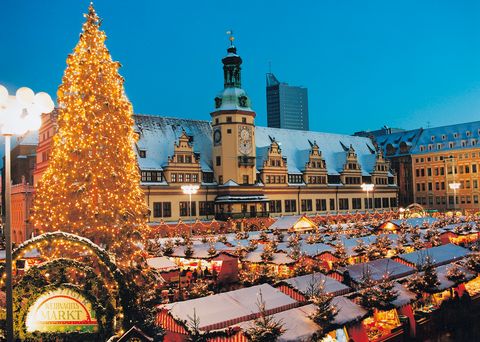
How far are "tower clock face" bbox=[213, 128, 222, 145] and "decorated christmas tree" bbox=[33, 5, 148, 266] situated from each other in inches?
1563

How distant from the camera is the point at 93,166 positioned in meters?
21.8

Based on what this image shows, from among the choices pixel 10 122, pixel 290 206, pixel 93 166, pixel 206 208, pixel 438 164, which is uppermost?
pixel 438 164

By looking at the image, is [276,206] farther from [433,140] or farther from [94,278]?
[94,278]

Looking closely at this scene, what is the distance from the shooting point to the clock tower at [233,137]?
205ft

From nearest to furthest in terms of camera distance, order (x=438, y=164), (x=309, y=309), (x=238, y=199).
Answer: (x=309, y=309)
(x=238, y=199)
(x=438, y=164)

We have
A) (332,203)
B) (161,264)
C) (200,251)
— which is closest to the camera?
(161,264)

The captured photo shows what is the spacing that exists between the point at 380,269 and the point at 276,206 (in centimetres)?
4321

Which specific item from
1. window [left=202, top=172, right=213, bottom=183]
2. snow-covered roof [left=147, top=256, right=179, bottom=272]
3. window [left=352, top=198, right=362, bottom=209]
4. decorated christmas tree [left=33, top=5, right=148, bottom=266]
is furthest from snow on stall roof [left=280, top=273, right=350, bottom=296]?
window [left=352, top=198, right=362, bottom=209]

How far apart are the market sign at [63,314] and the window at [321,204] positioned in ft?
209

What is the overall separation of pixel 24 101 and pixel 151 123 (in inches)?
2087

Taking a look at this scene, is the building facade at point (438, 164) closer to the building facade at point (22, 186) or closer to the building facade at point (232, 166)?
the building facade at point (232, 166)

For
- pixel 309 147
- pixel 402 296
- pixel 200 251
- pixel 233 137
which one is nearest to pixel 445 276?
pixel 402 296

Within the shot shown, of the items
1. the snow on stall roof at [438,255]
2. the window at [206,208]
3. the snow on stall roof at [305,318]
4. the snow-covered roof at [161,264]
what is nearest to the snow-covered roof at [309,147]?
the window at [206,208]

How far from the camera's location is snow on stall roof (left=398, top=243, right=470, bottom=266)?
28.1m
